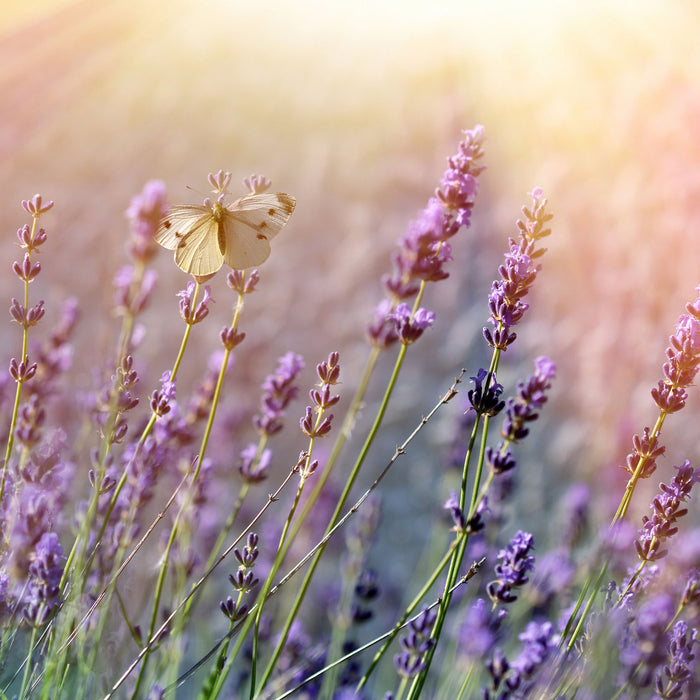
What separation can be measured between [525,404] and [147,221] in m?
0.58

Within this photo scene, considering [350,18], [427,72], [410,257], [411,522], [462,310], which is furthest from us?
[350,18]

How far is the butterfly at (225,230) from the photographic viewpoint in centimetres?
112

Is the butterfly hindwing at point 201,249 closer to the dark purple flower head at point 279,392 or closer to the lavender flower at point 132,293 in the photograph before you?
the lavender flower at point 132,293

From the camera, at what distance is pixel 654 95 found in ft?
12.5

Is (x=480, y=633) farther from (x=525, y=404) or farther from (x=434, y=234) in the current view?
(x=434, y=234)

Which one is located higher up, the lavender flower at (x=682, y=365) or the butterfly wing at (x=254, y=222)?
the butterfly wing at (x=254, y=222)

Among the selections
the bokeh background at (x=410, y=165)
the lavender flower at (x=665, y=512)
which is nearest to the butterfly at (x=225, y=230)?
the lavender flower at (x=665, y=512)

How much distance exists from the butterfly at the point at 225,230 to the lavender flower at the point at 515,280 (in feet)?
1.23

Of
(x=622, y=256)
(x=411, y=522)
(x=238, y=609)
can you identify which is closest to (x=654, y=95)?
(x=622, y=256)

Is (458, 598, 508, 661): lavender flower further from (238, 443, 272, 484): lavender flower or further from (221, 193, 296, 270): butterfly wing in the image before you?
(221, 193, 296, 270): butterfly wing

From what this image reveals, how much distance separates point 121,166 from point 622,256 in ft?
8.74

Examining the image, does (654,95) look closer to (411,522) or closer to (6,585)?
(411,522)

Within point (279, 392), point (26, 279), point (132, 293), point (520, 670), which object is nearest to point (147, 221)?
point (132, 293)

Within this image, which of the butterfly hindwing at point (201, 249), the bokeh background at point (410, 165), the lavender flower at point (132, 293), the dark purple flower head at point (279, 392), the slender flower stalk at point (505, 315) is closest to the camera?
the lavender flower at point (132, 293)
